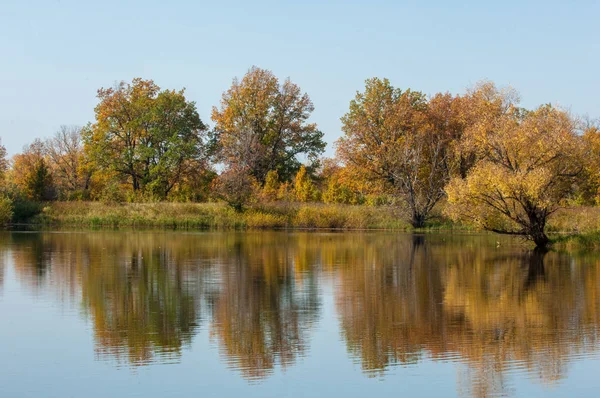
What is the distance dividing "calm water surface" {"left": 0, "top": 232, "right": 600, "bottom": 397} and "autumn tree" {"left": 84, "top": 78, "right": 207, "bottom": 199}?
37830mm

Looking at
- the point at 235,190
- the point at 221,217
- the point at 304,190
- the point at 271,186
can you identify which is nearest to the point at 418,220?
the point at 304,190

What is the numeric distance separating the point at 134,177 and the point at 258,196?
554 inches

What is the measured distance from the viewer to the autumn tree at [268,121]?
72.9m

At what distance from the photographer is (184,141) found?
6962cm

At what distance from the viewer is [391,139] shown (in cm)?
6394

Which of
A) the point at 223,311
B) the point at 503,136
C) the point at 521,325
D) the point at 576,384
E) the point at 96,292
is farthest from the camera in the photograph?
the point at 503,136

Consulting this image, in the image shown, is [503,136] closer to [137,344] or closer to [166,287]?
[166,287]

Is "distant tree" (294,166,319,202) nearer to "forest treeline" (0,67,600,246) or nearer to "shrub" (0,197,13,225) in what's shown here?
"forest treeline" (0,67,600,246)

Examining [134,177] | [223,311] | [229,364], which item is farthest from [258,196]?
[229,364]

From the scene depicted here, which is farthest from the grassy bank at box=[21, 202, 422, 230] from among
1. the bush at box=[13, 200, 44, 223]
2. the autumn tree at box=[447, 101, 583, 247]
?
the autumn tree at box=[447, 101, 583, 247]

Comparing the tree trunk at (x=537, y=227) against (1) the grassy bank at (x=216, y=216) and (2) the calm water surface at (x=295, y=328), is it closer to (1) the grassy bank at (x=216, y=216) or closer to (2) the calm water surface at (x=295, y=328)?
(2) the calm water surface at (x=295, y=328)

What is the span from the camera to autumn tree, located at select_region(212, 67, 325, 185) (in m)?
72.9

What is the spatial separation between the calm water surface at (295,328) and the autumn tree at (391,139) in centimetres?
3134

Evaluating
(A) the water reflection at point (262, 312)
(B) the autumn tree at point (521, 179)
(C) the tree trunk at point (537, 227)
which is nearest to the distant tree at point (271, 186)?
(B) the autumn tree at point (521, 179)
